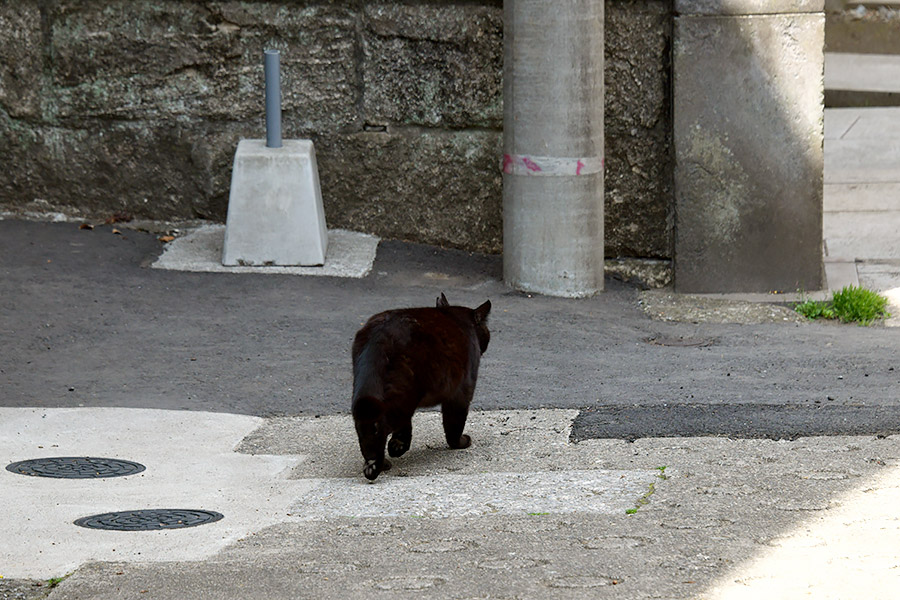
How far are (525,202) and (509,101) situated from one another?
718 millimetres

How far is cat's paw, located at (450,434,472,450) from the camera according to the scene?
5.89 metres

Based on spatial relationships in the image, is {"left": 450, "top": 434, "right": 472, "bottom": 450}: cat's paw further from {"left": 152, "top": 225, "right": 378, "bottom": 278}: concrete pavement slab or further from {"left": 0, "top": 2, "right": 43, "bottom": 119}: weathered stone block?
{"left": 0, "top": 2, "right": 43, "bottom": 119}: weathered stone block

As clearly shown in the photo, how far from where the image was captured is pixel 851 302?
8.72 m

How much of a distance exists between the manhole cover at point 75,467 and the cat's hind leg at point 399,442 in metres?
1.10

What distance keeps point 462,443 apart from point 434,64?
4627 millimetres

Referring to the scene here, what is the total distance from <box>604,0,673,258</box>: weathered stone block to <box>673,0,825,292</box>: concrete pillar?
28 centimetres

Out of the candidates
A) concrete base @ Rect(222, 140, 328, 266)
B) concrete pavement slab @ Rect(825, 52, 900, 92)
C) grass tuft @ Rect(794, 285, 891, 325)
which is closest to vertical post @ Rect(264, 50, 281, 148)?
concrete base @ Rect(222, 140, 328, 266)

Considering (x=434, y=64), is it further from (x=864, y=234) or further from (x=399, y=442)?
(x=399, y=442)

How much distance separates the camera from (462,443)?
589cm

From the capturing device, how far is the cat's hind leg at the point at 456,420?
5.68 meters

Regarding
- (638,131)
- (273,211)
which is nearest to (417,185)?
(273,211)

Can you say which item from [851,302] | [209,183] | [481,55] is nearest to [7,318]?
[209,183]

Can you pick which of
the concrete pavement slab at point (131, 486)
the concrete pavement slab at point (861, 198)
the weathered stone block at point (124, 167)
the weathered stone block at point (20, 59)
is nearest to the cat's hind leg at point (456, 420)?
the concrete pavement slab at point (131, 486)

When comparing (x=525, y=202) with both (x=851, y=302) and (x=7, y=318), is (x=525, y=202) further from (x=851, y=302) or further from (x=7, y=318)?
(x=7, y=318)
